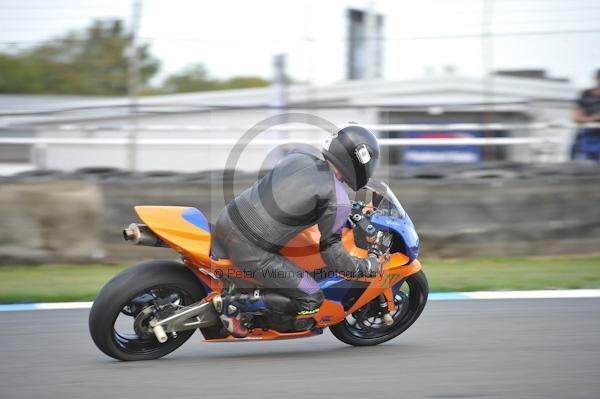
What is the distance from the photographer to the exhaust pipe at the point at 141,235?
198 inches

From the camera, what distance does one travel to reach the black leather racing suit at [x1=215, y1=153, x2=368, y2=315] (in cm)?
506

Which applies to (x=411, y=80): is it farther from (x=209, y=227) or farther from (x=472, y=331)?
(x=209, y=227)

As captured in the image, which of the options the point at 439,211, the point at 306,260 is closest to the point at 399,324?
the point at 306,260

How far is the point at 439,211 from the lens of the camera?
29.7ft

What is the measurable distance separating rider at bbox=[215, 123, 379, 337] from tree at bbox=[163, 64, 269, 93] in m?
6.42

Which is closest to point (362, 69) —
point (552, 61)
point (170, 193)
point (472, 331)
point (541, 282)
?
point (552, 61)

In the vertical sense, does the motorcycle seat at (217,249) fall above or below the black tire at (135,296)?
above

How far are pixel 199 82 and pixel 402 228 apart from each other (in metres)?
7.37

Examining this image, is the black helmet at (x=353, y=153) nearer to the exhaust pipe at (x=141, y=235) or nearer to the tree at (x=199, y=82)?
the exhaust pipe at (x=141, y=235)

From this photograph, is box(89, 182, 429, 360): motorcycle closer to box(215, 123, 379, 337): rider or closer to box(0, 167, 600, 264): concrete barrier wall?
box(215, 123, 379, 337): rider

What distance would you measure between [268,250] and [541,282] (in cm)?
381

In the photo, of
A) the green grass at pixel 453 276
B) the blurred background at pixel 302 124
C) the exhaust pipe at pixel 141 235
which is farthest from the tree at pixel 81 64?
the exhaust pipe at pixel 141 235

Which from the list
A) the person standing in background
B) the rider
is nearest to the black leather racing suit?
the rider

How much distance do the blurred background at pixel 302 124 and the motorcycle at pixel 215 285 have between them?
347 cm
